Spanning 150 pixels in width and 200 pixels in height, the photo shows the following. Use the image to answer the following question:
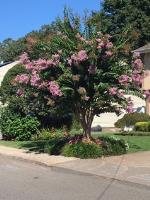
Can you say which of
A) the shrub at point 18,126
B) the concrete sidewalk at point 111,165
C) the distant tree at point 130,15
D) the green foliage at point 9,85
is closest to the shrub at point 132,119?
the shrub at point 18,126

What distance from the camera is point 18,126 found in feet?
77.9

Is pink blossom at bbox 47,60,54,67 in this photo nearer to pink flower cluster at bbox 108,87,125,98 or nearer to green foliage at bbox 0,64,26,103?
pink flower cluster at bbox 108,87,125,98

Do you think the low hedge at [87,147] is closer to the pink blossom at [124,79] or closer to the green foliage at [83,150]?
the green foliage at [83,150]

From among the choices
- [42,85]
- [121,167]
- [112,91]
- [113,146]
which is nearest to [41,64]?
[42,85]

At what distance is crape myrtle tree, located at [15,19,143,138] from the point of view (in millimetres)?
15984

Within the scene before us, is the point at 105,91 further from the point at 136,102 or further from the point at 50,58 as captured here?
the point at 136,102

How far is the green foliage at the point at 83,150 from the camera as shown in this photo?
15.9m

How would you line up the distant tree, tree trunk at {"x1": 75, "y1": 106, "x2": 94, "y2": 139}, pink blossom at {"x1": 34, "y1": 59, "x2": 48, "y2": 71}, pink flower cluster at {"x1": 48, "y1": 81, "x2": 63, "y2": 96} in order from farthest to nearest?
the distant tree
tree trunk at {"x1": 75, "y1": 106, "x2": 94, "y2": 139}
pink blossom at {"x1": 34, "y1": 59, "x2": 48, "y2": 71}
pink flower cluster at {"x1": 48, "y1": 81, "x2": 63, "y2": 96}

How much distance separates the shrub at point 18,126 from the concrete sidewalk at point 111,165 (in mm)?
5699

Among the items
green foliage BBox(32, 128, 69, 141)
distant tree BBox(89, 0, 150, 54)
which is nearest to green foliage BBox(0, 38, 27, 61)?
distant tree BBox(89, 0, 150, 54)

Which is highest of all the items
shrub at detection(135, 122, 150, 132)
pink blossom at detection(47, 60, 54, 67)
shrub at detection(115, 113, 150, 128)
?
pink blossom at detection(47, 60, 54, 67)

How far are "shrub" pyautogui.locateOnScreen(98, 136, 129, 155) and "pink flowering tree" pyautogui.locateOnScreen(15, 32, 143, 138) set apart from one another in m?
1.08

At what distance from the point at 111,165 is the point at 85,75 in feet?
10.9

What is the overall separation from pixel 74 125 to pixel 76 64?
1093 centimetres
